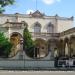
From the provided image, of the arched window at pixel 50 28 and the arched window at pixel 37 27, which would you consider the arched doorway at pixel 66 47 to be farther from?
the arched window at pixel 37 27

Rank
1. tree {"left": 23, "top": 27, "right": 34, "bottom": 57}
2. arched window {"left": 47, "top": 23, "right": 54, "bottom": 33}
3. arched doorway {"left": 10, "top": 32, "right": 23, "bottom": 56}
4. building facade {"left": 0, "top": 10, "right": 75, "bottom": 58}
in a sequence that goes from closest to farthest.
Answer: tree {"left": 23, "top": 27, "right": 34, "bottom": 57} < arched doorway {"left": 10, "top": 32, "right": 23, "bottom": 56} < building facade {"left": 0, "top": 10, "right": 75, "bottom": 58} < arched window {"left": 47, "top": 23, "right": 54, "bottom": 33}

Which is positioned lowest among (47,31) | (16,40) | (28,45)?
(28,45)

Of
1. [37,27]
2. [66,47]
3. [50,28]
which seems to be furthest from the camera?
[50,28]

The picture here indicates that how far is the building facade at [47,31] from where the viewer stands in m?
63.5

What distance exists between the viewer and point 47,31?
73500mm

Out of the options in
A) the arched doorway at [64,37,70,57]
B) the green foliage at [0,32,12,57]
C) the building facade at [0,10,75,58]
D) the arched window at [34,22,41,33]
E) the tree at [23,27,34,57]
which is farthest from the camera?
the arched window at [34,22,41,33]

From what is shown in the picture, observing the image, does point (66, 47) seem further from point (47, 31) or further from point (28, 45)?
point (28, 45)

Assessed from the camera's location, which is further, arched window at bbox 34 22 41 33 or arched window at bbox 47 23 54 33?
arched window at bbox 47 23 54 33

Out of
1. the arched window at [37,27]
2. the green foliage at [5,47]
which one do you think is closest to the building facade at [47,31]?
the arched window at [37,27]

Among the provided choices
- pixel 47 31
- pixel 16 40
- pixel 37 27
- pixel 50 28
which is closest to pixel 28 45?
pixel 16 40

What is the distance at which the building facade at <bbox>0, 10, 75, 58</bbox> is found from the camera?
63.5 meters

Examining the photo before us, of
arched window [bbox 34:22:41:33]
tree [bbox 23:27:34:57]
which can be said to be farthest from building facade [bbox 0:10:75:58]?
tree [bbox 23:27:34:57]

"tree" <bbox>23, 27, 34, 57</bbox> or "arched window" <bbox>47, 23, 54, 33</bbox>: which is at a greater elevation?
"arched window" <bbox>47, 23, 54, 33</bbox>

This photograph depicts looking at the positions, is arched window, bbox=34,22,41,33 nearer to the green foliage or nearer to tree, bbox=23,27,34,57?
tree, bbox=23,27,34,57
